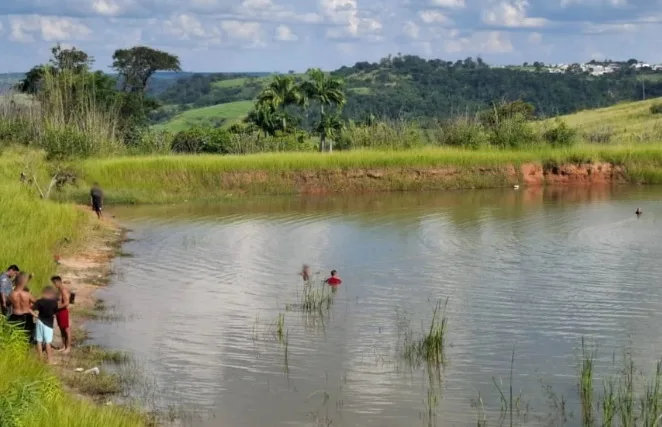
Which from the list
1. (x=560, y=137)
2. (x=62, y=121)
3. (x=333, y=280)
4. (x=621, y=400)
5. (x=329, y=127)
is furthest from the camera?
(x=329, y=127)

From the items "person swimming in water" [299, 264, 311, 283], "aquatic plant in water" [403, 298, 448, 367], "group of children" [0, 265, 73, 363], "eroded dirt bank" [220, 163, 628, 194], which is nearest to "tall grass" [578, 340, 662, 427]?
"aquatic plant in water" [403, 298, 448, 367]

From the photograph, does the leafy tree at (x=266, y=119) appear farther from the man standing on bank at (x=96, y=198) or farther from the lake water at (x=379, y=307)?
the man standing on bank at (x=96, y=198)

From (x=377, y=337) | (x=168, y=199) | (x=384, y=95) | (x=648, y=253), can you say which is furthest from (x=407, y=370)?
(x=384, y=95)

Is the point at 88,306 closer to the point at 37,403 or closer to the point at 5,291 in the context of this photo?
the point at 5,291

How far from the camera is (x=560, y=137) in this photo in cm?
4281

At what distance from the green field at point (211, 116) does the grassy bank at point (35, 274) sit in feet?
185

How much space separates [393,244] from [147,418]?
13.8m

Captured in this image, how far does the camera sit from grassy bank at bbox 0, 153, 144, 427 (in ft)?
29.1

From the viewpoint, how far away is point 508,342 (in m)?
14.3

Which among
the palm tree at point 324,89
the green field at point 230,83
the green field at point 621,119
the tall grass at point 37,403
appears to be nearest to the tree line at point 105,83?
the palm tree at point 324,89

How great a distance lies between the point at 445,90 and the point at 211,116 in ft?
95.1

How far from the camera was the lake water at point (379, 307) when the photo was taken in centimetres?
1206

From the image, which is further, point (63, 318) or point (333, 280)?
point (333, 280)

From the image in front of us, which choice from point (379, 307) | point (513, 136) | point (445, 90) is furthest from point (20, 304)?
point (445, 90)
